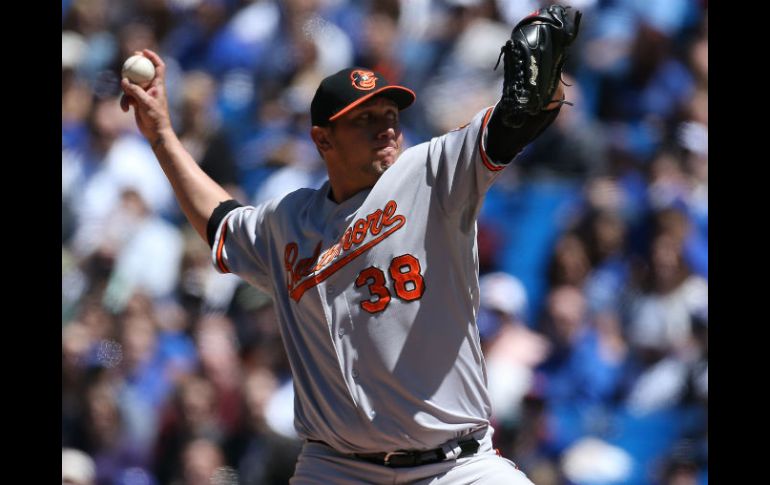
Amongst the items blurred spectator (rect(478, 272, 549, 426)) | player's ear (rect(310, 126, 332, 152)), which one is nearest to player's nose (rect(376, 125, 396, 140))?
player's ear (rect(310, 126, 332, 152))

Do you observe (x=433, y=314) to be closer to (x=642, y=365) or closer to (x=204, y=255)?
(x=642, y=365)

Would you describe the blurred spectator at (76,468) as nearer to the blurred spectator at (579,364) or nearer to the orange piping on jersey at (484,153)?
the blurred spectator at (579,364)

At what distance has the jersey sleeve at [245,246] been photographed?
261 cm

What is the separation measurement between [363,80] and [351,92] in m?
0.04

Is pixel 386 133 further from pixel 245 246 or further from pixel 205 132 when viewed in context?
pixel 205 132

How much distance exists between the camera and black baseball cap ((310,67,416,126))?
2.39m

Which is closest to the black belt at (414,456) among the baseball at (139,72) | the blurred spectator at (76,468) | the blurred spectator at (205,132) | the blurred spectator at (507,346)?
the baseball at (139,72)

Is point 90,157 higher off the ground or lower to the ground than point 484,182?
higher

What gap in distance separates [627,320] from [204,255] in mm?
1797

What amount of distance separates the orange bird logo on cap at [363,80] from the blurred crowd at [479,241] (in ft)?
5.62

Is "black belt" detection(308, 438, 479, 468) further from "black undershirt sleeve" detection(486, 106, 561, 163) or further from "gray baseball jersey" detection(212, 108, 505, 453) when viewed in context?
"black undershirt sleeve" detection(486, 106, 561, 163)

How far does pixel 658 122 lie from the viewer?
4164 millimetres

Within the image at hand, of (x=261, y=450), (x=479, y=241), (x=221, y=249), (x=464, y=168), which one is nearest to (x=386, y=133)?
(x=464, y=168)
